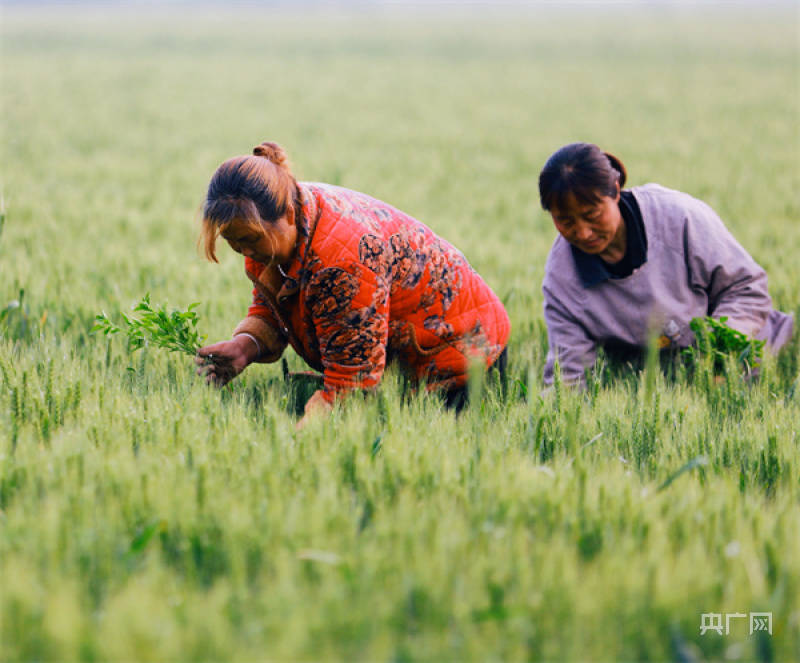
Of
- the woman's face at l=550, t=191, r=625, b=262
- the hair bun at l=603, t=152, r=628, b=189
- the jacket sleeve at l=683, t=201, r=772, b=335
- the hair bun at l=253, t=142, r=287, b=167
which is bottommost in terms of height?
the jacket sleeve at l=683, t=201, r=772, b=335

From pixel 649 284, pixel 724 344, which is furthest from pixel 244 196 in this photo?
pixel 724 344

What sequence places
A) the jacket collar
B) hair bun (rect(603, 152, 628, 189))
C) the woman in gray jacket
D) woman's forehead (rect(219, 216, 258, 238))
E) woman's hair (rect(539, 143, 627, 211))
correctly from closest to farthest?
woman's forehead (rect(219, 216, 258, 238))
the jacket collar
woman's hair (rect(539, 143, 627, 211))
hair bun (rect(603, 152, 628, 189))
the woman in gray jacket

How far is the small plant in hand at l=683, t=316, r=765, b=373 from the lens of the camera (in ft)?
8.41

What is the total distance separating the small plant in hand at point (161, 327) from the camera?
2162 mm

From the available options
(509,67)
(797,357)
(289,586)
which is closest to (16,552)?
(289,586)

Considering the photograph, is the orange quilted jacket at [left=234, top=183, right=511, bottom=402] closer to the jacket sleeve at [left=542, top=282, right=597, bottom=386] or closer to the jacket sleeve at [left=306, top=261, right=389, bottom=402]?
the jacket sleeve at [left=306, top=261, right=389, bottom=402]

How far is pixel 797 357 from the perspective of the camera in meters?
2.96

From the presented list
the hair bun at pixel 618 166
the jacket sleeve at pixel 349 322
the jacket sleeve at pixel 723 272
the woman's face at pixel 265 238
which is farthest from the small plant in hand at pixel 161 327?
the jacket sleeve at pixel 723 272

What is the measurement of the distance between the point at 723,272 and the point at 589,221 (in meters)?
0.65

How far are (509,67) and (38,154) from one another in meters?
17.1

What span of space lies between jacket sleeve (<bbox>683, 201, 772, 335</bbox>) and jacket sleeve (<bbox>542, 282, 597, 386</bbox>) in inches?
18.9

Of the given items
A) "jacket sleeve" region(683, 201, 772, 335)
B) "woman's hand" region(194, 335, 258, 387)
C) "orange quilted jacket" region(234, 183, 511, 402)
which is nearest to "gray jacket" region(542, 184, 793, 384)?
"jacket sleeve" region(683, 201, 772, 335)

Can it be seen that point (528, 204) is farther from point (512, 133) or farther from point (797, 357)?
point (512, 133)

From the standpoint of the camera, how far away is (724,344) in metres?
2.67
